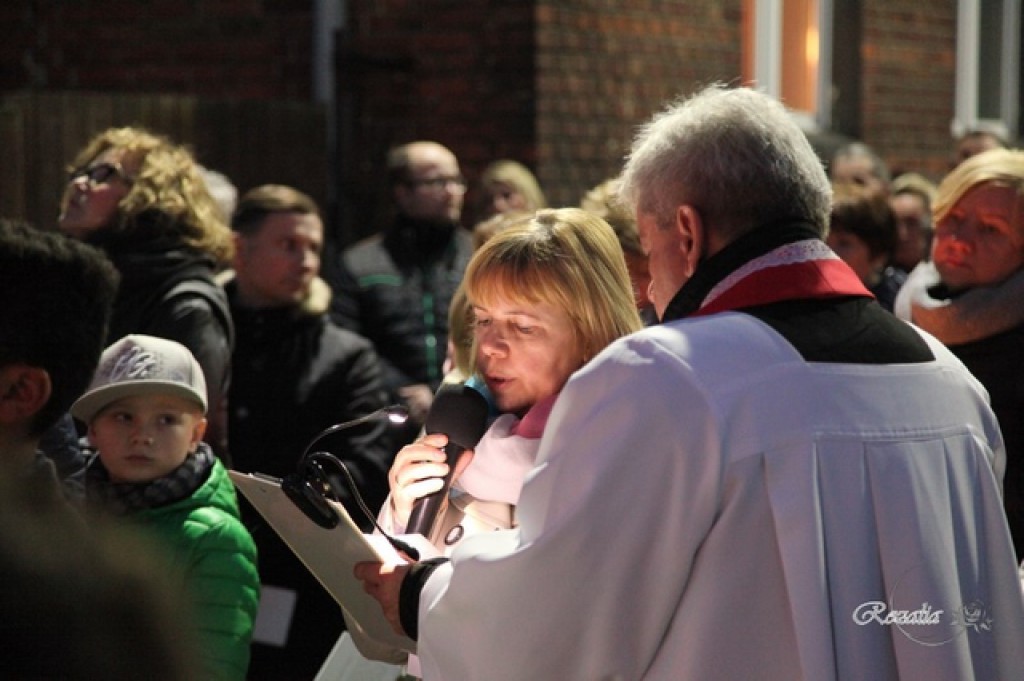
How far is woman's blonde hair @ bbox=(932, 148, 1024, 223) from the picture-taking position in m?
4.91

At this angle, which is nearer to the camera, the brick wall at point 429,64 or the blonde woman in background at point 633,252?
the blonde woman in background at point 633,252

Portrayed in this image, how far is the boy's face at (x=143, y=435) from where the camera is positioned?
14.2 ft

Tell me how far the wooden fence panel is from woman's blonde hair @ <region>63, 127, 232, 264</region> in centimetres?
236

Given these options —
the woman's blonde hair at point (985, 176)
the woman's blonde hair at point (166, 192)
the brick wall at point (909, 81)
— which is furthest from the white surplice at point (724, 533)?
the brick wall at point (909, 81)

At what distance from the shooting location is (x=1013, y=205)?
4902 millimetres

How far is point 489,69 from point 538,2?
17.9 inches

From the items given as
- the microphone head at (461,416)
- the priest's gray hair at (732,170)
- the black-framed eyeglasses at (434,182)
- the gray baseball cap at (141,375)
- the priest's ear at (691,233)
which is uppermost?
the priest's gray hair at (732,170)

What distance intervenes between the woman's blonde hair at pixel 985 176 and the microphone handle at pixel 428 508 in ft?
7.02

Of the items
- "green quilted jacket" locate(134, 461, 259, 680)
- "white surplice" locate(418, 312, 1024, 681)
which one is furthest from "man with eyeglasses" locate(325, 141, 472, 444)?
"white surplice" locate(418, 312, 1024, 681)

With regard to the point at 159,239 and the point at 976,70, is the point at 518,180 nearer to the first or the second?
the point at 159,239

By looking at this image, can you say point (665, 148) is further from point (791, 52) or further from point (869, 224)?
point (791, 52)

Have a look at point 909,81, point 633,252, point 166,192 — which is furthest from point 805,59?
point 633,252

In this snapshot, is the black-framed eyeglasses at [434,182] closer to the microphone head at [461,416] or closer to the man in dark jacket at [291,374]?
the man in dark jacket at [291,374]

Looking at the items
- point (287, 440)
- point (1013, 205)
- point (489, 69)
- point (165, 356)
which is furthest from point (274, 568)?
point (489, 69)
